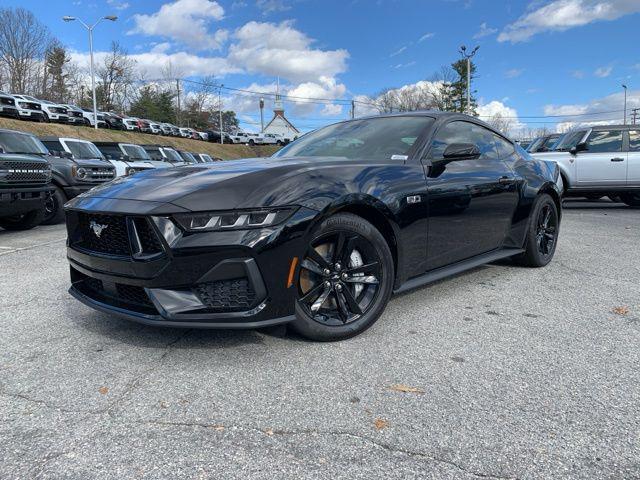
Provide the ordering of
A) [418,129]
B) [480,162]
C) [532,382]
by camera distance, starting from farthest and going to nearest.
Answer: [480,162], [418,129], [532,382]

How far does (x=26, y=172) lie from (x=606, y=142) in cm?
1132

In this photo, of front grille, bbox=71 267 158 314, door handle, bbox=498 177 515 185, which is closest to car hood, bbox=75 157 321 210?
front grille, bbox=71 267 158 314

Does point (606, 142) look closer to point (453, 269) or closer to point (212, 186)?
point (453, 269)

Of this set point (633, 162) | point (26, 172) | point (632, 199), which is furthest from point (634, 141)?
point (26, 172)

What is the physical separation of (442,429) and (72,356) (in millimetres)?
2053

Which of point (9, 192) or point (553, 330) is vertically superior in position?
point (9, 192)

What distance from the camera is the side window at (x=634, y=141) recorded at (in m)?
10.8

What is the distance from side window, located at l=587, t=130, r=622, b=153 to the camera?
10.8m

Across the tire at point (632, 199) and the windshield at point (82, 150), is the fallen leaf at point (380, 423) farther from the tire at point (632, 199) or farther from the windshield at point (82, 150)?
the tire at point (632, 199)

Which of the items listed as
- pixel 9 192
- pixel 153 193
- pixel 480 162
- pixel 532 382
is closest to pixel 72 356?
pixel 153 193

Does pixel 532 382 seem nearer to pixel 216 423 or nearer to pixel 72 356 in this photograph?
pixel 216 423

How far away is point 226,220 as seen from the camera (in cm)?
254

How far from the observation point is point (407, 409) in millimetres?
2217

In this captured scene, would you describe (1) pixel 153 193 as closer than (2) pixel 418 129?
Yes
